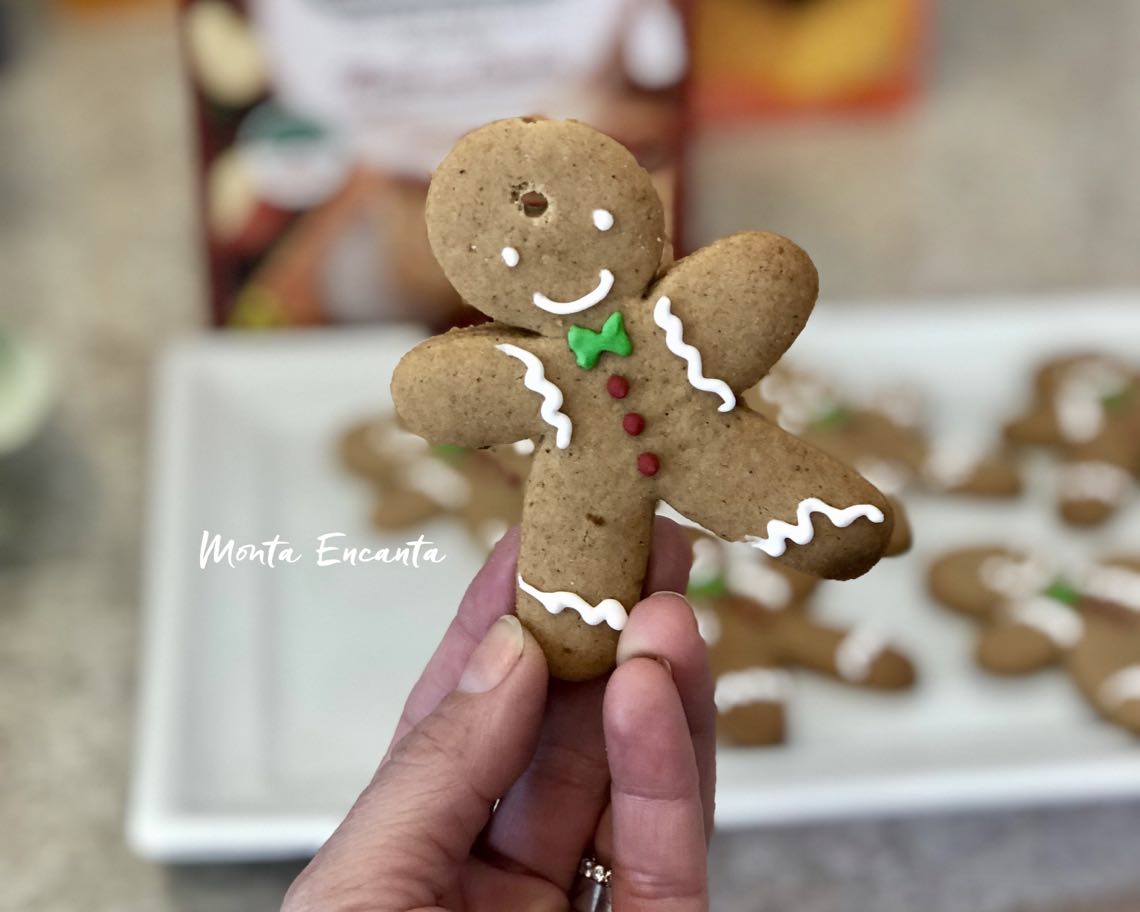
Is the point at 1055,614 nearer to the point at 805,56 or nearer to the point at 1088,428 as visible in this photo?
the point at 1088,428

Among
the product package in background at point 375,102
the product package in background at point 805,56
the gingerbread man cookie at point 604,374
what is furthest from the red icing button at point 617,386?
the product package in background at point 805,56

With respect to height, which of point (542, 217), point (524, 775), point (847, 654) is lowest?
point (847, 654)

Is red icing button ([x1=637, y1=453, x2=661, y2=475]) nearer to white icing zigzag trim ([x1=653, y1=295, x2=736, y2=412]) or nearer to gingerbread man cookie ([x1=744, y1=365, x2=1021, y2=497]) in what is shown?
white icing zigzag trim ([x1=653, y1=295, x2=736, y2=412])

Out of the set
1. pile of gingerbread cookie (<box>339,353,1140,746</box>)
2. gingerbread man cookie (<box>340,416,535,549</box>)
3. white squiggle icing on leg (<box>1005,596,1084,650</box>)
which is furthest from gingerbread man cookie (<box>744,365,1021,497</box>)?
gingerbread man cookie (<box>340,416,535,549</box>)

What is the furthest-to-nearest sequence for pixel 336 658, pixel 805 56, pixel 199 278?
pixel 805 56
pixel 199 278
pixel 336 658

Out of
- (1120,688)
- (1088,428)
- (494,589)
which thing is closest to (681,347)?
(494,589)

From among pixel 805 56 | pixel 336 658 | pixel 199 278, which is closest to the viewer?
pixel 336 658

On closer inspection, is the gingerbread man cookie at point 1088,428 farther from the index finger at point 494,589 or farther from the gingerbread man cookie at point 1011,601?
the index finger at point 494,589
